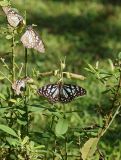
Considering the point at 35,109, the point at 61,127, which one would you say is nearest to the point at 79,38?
the point at 35,109

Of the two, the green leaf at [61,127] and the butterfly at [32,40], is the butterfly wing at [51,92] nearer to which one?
the green leaf at [61,127]

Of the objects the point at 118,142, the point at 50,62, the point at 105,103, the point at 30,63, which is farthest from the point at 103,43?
the point at 118,142

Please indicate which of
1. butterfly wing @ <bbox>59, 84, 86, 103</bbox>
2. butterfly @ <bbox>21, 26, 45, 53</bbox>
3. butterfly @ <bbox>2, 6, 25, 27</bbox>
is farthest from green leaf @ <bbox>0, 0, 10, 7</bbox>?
butterfly wing @ <bbox>59, 84, 86, 103</bbox>

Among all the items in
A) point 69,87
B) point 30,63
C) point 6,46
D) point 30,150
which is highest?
point 6,46

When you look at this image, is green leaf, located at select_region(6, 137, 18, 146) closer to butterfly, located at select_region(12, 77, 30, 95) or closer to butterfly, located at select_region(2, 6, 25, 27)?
butterfly, located at select_region(12, 77, 30, 95)

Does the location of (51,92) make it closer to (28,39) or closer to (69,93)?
(69,93)

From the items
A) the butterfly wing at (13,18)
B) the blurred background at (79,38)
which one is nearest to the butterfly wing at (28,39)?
the butterfly wing at (13,18)

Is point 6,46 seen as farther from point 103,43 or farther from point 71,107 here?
point 71,107

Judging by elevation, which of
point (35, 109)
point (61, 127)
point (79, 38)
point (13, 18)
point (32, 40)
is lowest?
point (61, 127)
